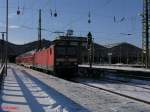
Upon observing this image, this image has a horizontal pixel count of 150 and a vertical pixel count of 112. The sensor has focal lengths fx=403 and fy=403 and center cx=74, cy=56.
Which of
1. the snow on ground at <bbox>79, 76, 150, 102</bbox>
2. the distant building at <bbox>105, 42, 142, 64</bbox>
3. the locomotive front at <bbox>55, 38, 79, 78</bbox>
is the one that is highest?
the distant building at <bbox>105, 42, 142, 64</bbox>

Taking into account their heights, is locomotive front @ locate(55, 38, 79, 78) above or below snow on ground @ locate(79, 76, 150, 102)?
above

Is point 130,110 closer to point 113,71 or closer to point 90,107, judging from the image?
point 90,107

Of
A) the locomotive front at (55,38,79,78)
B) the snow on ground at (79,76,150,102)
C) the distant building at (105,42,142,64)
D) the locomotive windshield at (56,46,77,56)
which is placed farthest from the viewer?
the distant building at (105,42,142,64)

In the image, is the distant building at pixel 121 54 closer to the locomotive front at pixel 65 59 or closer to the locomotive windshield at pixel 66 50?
the locomotive windshield at pixel 66 50

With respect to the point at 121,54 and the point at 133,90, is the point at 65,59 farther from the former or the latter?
the point at 121,54

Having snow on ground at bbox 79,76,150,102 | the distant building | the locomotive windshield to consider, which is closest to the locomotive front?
the locomotive windshield

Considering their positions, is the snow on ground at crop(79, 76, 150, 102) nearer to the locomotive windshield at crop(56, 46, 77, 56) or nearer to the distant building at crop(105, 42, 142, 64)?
the locomotive windshield at crop(56, 46, 77, 56)

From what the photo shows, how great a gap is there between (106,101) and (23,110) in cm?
386

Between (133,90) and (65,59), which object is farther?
(65,59)

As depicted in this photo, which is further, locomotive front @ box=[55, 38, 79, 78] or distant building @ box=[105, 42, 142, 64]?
distant building @ box=[105, 42, 142, 64]

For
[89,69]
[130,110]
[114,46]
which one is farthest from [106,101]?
[114,46]

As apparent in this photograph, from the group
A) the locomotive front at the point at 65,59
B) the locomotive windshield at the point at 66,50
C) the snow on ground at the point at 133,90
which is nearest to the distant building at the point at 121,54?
the locomotive windshield at the point at 66,50

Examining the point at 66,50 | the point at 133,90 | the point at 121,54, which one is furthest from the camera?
the point at 121,54

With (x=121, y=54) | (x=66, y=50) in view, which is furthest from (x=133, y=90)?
(x=121, y=54)
